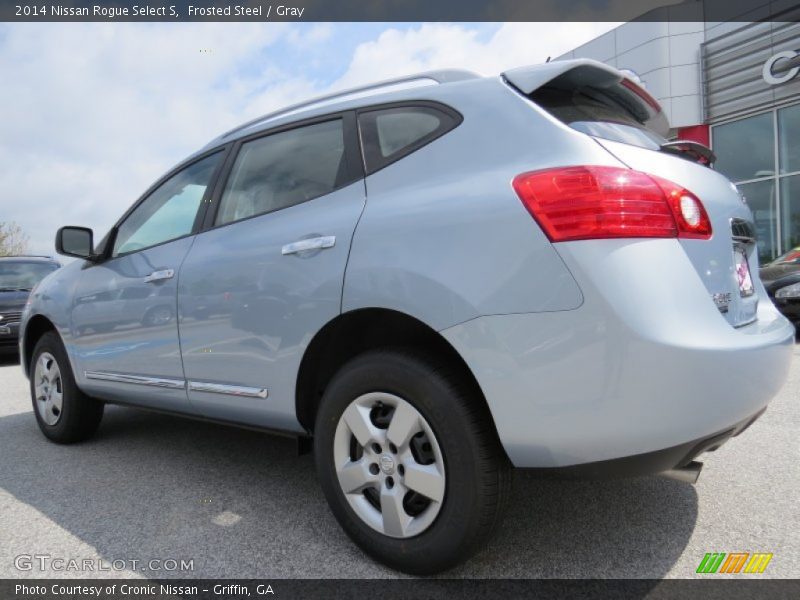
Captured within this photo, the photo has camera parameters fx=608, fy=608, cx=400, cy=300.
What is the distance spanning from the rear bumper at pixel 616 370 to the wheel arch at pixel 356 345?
170mm

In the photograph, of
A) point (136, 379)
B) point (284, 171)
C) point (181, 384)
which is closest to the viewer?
point (284, 171)

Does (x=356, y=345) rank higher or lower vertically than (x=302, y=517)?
higher

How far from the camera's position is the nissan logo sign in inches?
548

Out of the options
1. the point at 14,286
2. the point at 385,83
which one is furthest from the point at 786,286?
the point at 14,286

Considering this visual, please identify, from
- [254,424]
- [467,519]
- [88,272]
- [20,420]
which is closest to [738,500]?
[467,519]

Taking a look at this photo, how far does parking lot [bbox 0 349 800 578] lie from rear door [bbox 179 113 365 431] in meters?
0.46

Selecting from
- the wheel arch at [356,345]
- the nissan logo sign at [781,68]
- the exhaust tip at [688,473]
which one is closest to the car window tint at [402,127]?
the wheel arch at [356,345]

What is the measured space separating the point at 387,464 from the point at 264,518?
87cm

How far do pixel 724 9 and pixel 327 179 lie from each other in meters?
17.0

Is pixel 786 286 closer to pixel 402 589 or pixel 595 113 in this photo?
pixel 595 113

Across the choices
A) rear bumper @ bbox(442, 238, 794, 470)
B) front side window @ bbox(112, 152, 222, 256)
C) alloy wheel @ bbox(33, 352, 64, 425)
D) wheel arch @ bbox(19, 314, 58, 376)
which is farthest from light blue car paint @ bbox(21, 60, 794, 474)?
wheel arch @ bbox(19, 314, 58, 376)

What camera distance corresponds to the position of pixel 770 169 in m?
15.0

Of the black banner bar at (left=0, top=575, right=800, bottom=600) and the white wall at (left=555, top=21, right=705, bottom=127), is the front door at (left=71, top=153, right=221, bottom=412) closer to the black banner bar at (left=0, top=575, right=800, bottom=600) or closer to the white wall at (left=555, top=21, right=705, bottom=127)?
the black banner bar at (left=0, top=575, right=800, bottom=600)

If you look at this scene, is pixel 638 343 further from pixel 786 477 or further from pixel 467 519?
pixel 786 477
